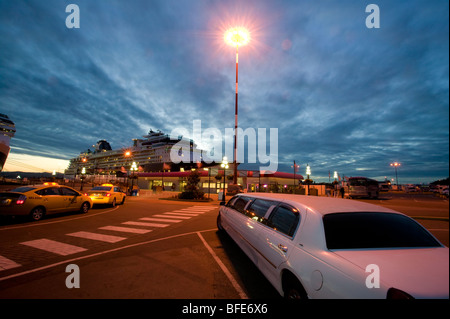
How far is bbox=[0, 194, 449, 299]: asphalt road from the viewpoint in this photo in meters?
3.21

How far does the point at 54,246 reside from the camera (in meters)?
5.32

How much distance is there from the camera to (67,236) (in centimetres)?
629

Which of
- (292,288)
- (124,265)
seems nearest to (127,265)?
(124,265)

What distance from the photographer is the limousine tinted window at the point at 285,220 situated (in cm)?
293

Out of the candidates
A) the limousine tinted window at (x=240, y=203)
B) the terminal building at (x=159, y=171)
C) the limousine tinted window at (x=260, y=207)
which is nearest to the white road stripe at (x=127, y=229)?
the limousine tinted window at (x=240, y=203)

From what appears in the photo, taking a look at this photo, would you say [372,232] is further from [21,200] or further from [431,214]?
[431,214]

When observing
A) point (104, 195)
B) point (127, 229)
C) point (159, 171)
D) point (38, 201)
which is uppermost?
point (159, 171)

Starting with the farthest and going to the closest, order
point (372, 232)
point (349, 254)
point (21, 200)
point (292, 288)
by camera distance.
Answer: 1. point (21, 200)
2. point (292, 288)
3. point (372, 232)
4. point (349, 254)

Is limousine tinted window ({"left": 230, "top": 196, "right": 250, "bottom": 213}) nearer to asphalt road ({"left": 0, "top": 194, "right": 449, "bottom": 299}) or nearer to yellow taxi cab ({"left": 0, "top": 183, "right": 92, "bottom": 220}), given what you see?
asphalt road ({"left": 0, "top": 194, "right": 449, "bottom": 299})

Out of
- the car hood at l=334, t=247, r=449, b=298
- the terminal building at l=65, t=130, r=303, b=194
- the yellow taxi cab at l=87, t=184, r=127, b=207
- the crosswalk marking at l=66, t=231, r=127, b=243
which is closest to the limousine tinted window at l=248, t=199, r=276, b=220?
the car hood at l=334, t=247, r=449, b=298

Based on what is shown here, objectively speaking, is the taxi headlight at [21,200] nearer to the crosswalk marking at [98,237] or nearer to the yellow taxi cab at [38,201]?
the yellow taxi cab at [38,201]

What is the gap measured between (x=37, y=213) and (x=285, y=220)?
10.5 metres
